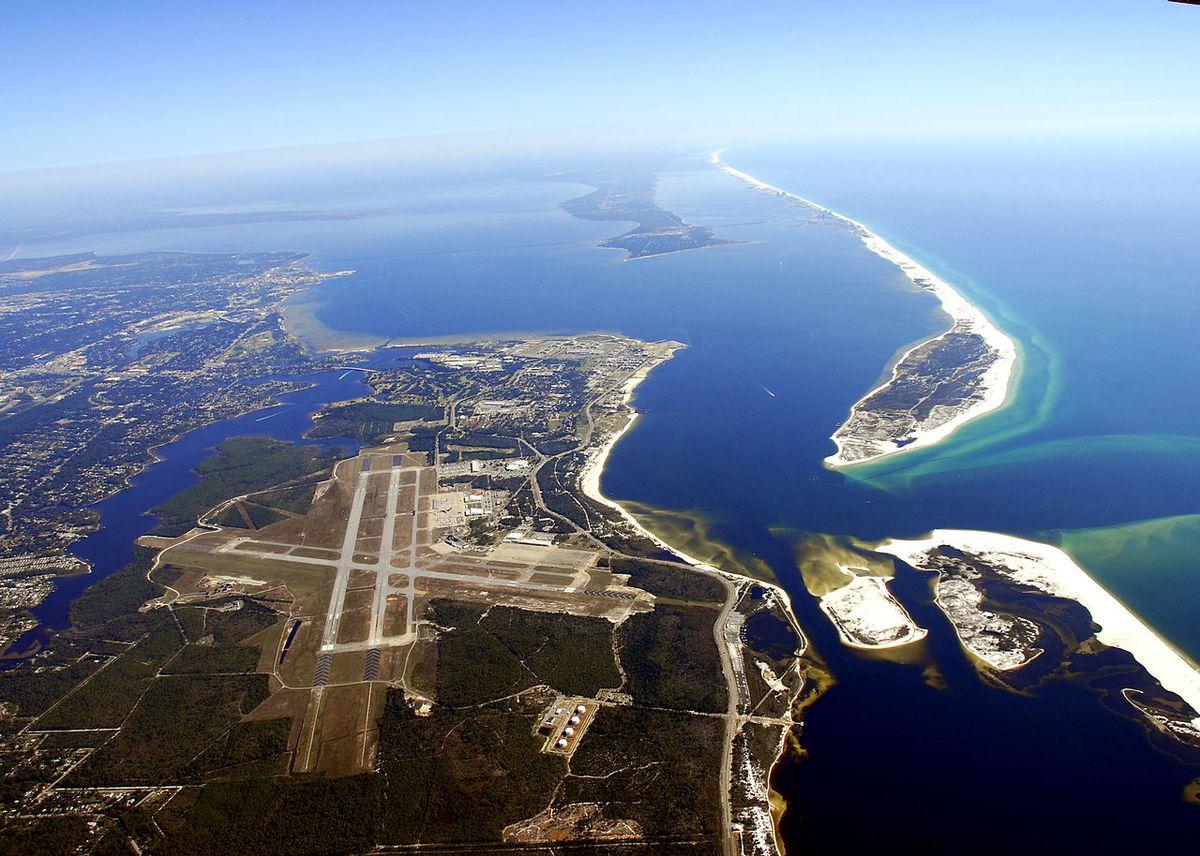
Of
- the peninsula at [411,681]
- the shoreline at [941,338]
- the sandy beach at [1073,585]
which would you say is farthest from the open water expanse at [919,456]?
the peninsula at [411,681]

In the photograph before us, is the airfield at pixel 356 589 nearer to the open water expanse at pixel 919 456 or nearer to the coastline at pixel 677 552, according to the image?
the coastline at pixel 677 552

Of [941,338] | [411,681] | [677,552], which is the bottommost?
[941,338]

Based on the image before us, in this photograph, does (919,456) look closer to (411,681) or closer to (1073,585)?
(1073,585)

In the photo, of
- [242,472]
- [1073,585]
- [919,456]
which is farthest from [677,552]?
[242,472]

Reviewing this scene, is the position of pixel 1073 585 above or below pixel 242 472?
below

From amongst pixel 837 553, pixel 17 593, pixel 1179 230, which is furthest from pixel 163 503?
pixel 1179 230

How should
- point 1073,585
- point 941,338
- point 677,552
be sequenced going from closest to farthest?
point 1073,585 < point 677,552 < point 941,338

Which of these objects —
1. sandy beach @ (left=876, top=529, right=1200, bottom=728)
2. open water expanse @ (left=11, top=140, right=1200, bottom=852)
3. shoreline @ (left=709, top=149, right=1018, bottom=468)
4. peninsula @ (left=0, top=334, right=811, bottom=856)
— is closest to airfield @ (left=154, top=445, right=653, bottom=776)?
peninsula @ (left=0, top=334, right=811, bottom=856)
